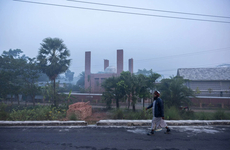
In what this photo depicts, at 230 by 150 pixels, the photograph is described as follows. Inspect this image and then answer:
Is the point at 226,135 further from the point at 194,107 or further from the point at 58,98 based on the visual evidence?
the point at 194,107

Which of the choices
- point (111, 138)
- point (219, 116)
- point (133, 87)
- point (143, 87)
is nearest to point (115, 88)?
point (133, 87)

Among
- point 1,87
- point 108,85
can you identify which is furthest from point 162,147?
point 1,87

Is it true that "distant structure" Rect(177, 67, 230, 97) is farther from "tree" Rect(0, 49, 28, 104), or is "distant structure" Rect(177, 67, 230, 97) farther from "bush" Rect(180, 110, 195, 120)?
"tree" Rect(0, 49, 28, 104)

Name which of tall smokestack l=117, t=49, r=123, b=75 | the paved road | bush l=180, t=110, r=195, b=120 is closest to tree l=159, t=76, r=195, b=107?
bush l=180, t=110, r=195, b=120

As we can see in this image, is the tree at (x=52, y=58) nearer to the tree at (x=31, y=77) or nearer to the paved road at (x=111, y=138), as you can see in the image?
the tree at (x=31, y=77)

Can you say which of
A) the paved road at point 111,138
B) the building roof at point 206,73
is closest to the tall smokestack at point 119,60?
the building roof at point 206,73

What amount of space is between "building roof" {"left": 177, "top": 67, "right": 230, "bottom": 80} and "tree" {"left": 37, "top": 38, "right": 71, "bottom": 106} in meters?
19.0

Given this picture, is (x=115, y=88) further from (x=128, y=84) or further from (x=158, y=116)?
(x=158, y=116)

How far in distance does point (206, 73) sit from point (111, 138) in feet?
88.5

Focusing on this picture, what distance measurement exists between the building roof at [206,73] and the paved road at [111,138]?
2036 cm

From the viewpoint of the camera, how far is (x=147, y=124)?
6457 millimetres

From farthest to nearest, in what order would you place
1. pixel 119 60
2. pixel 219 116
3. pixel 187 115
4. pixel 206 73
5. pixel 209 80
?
1. pixel 119 60
2. pixel 206 73
3. pixel 209 80
4. pixel 187 115
5. pixel 219 116

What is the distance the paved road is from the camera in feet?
14.2

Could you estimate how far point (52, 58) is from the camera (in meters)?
13.7
